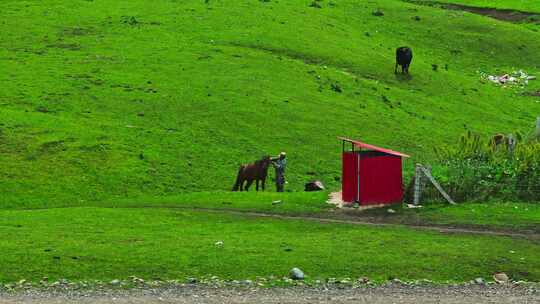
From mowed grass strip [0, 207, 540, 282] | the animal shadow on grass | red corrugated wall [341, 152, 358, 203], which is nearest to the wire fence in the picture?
red corrugated wall [341, 152, 358, 203]

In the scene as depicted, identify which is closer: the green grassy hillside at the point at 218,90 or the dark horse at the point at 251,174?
the dark horse at the point at 251,174

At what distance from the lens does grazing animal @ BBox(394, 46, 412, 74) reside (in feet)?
204

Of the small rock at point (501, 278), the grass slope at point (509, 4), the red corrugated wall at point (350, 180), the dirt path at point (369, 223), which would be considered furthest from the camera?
the grass slope at point (509, 4)

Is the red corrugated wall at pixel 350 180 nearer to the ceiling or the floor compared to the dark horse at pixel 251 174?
nearer to the ceiling

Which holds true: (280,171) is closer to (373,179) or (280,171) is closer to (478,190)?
(373,179)

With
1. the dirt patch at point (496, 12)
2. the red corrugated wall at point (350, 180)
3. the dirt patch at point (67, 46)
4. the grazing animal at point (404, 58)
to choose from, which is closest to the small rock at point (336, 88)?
the grazing animal at point (404, 58)

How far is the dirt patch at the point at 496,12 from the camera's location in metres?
86.6

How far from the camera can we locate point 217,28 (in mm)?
63531

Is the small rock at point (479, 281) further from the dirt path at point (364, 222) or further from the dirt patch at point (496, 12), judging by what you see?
the dirt patch at point (496, 12)

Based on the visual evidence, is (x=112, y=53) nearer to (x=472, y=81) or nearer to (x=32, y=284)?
(x=472, y=81)

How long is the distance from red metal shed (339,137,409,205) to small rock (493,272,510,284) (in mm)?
8989

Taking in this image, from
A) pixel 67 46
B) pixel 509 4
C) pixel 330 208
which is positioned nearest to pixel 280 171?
pixel 330 208

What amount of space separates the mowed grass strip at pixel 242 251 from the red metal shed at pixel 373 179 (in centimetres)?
322

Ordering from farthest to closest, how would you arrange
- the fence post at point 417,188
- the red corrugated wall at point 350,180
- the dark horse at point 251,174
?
the dark horse at point 251,174
the red corrugated wall at point 350,180
the fence post at point 417,188
